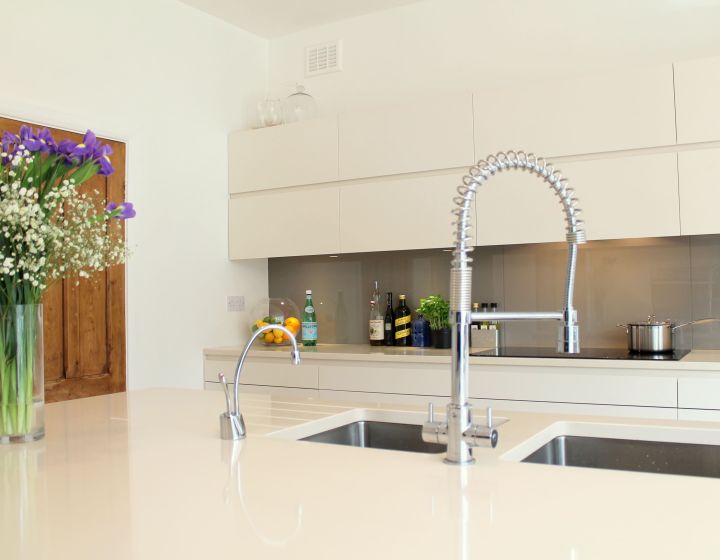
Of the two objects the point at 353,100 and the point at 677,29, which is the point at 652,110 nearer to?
the point at 677,29

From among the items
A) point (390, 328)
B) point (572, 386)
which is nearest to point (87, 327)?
point (390, 328)

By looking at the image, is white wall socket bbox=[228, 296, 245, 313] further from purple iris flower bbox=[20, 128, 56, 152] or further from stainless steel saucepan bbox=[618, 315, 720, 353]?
purple iris flower bbox=[20, 128, 56, 152]

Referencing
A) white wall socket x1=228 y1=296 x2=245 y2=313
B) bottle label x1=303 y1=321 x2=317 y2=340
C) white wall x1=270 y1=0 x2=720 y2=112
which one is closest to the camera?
white wall x1=270 y1=0 x2=720 y2=112

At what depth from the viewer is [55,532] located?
3.13ft

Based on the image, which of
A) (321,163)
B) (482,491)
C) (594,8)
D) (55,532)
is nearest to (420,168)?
(321,163)

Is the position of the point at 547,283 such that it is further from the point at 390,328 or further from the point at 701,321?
the point at 390,328

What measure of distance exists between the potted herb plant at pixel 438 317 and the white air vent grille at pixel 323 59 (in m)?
1.49

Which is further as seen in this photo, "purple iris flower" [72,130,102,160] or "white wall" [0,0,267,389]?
"white wall" [0,0,267,389]

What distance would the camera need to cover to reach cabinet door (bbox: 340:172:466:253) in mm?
3494

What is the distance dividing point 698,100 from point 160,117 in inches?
98.9

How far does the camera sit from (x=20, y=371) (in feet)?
4.78

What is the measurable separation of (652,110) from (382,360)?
158 cm

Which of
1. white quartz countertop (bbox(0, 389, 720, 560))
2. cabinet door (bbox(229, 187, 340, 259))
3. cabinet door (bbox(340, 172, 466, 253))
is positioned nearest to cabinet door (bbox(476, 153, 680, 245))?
cabinet door (bbox(340, 172, 466, 253))

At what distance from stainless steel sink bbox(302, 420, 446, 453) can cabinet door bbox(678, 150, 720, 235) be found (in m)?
1.81
